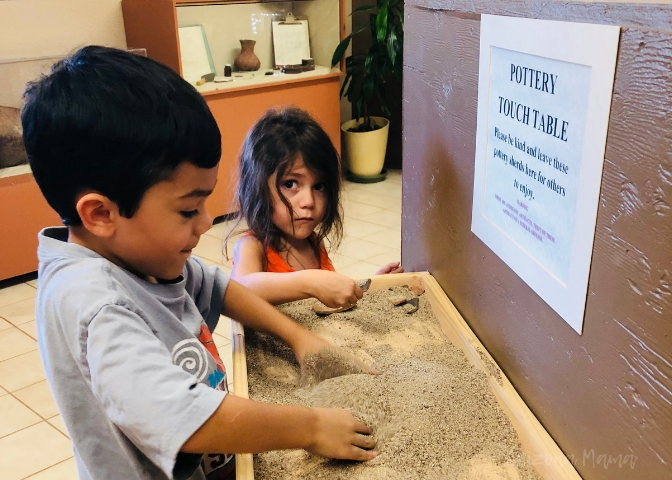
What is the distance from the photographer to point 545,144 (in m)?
0.69

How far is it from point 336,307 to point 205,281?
0.25 m

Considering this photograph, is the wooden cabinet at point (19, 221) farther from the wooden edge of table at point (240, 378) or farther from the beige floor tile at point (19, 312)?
the wooden edge of table at point (240, 378)

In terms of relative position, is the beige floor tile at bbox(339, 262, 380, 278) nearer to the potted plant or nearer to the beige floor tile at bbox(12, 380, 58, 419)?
the beige floor tile at bbox(12, 380, 58, 419)

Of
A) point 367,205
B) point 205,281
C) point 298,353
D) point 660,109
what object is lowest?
point 367,205

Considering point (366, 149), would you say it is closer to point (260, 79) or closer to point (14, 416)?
point (260, 79)

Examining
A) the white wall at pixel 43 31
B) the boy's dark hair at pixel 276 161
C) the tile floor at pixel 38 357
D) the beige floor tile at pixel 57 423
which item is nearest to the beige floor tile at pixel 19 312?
the tile floor at pixel 38 357

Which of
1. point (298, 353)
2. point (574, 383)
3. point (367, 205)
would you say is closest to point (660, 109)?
point (574, 383)

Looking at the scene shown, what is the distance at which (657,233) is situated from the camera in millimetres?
514

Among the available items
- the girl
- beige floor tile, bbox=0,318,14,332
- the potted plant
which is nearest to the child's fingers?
the girl

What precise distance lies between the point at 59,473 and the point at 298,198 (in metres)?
1.03

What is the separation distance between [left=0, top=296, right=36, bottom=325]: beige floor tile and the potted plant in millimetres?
2365

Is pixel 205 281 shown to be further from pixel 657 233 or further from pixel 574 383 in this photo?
pixel 657 233

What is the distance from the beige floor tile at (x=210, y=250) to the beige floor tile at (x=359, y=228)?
2.26 feet

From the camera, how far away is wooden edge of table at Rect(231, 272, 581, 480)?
0.71 m
